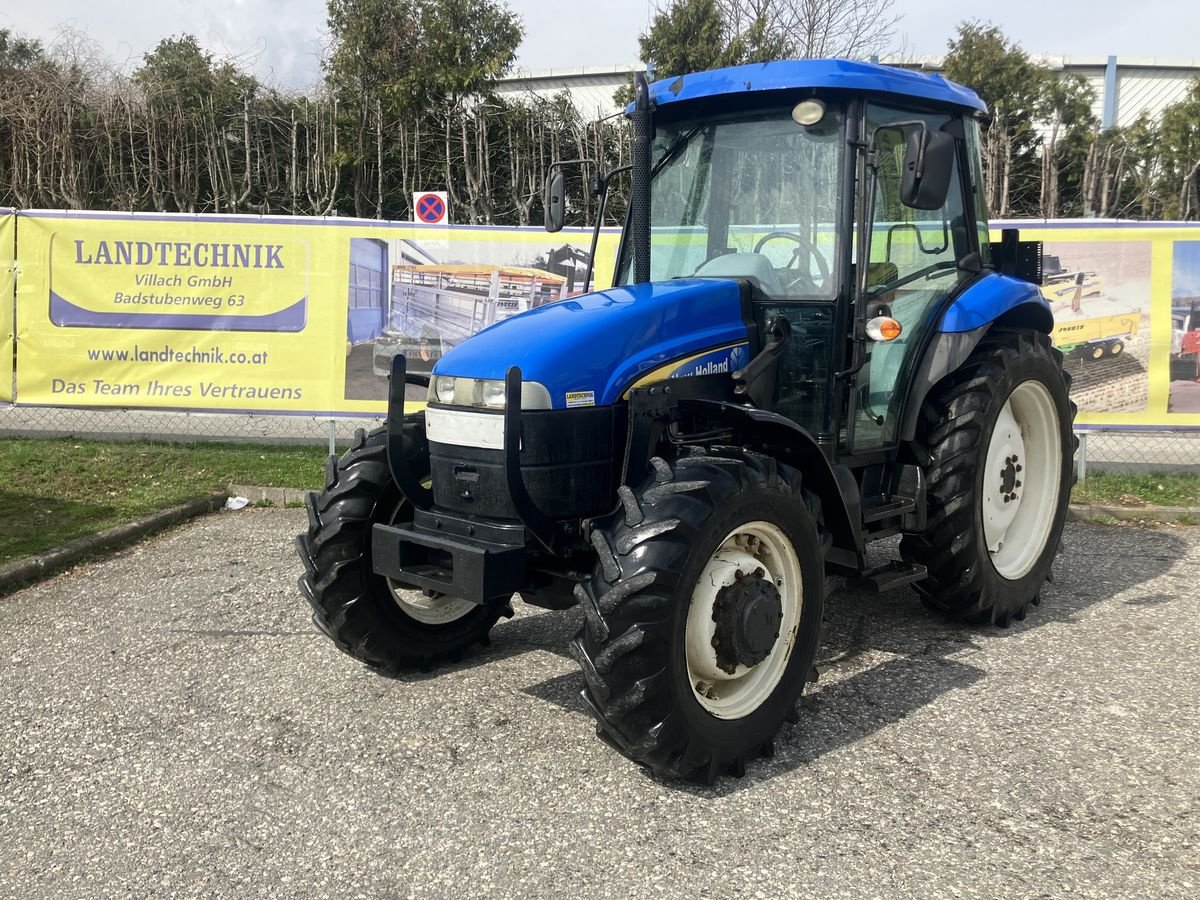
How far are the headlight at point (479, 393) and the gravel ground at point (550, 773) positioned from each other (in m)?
1.27

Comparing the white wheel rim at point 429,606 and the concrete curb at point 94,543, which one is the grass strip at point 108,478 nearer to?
the concrete curb at point 94,543

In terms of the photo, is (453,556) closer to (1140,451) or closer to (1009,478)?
(1009,478)

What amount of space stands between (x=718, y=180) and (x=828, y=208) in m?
0.53

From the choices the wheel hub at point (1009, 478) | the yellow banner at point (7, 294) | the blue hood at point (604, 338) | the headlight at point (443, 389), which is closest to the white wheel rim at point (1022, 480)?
the wheel hub at point (1009, 478)

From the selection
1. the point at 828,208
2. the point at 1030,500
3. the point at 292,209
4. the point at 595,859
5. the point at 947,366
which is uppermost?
the point at 292,209

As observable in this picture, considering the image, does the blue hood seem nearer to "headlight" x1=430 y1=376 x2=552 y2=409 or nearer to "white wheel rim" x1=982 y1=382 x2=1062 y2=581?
"headlight" x1=430 y1=376 x2=552 y2=409

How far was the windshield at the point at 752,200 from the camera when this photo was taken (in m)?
4.40

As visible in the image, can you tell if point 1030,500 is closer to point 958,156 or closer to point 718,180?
point 958,156

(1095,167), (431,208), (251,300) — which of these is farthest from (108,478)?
(1095,167)

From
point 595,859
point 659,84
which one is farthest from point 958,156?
point 595,859

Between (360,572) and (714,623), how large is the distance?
154cm

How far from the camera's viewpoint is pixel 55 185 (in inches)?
577

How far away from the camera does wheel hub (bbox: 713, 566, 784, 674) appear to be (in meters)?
3.63

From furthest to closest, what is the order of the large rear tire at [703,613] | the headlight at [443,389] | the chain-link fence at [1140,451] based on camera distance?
the chain-link fence at [1140,451], the headlight at [443,389], the large rear tire at [703,613]
